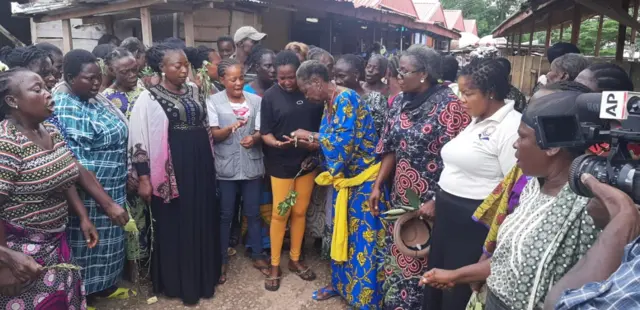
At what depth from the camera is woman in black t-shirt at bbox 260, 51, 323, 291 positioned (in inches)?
147

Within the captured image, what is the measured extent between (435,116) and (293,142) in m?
1.22

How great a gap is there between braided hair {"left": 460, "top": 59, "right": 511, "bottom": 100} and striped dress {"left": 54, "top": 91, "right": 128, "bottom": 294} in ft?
7.99

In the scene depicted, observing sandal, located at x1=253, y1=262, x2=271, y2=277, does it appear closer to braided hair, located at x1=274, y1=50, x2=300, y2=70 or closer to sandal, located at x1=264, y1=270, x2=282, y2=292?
sandal, located at x1=264, y1=270, x2=282, y2=292

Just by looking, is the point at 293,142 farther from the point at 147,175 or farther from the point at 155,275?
the point at 155,275

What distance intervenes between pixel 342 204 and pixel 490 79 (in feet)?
4.89

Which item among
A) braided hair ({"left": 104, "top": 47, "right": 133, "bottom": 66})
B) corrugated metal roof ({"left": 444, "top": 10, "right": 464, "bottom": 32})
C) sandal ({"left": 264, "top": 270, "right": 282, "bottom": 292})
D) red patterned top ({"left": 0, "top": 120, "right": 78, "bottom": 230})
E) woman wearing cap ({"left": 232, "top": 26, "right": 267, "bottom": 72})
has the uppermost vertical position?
corrugated metal roof ({"left": 444, "top": 10, "right": 464, "bottom": 32})

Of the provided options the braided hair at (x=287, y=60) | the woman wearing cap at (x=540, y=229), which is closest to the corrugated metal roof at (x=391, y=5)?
the braided hair at (x=287, y=60)

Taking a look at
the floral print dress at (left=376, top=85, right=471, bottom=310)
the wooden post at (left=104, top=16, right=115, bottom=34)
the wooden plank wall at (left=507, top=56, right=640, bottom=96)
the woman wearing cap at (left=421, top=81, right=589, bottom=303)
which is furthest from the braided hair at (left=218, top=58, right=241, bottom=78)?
the wooden plank wall at (left=507, top=56, right=640, bottom=96)

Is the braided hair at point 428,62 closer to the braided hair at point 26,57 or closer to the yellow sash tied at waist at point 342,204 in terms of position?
the yellow sash tied at waist at point 342,204

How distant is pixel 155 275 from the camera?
372 cm

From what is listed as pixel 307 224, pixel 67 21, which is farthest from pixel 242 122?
pixel 67 21

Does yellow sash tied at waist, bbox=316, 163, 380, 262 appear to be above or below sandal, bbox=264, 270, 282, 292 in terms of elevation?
above

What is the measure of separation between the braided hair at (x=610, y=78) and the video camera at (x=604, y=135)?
1.49 metres

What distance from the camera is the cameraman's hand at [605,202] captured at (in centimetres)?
115
